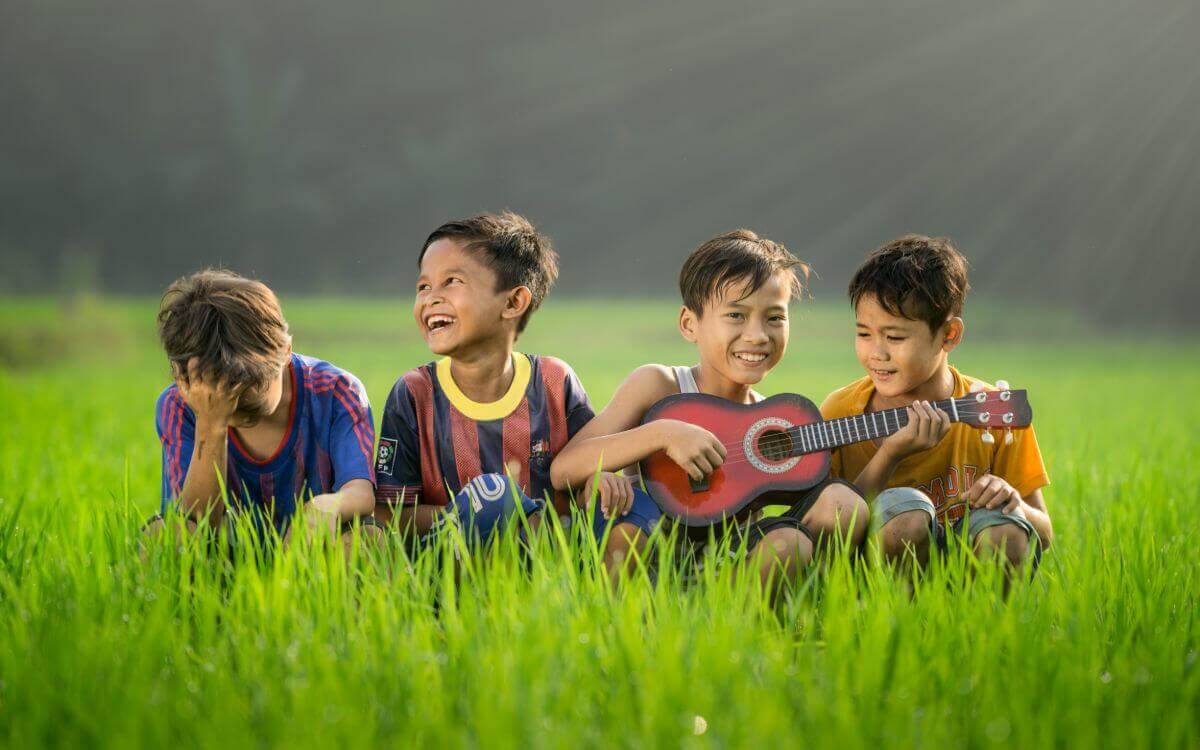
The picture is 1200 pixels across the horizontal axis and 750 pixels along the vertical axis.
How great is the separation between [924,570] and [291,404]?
2168 millimetres

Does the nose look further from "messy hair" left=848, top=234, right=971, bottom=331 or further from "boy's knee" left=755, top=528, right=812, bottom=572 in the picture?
"boy's knee" left=755, top=528, right=812, bottom=572

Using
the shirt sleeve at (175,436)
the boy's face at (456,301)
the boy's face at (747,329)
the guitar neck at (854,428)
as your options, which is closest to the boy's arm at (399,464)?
the boy's face at (456,301)

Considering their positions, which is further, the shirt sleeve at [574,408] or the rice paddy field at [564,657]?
the shirt sleeve at [574,408]

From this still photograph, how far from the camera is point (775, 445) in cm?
326

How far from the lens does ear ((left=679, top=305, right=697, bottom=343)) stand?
3516mm

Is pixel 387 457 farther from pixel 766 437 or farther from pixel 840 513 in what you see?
pixel 840 513

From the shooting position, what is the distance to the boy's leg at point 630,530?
3.04 m

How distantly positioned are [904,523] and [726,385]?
793 millimetres

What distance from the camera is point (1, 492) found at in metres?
4.97

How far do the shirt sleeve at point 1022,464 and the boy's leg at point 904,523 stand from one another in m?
0.45

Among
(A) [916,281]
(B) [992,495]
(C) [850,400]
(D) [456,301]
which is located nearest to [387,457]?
(D) [456,301]

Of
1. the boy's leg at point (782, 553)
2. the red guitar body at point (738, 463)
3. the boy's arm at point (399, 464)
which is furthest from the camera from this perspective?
the boy's arm at point (399, 464)

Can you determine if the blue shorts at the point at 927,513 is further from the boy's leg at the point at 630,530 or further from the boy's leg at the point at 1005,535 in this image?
the boy's leg at the point at 630,530

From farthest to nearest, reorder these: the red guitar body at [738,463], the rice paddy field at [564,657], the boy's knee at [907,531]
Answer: the red guitar body at [738,463] < the boy's knee at [907,531] < the rice paddy field at [564,657]
